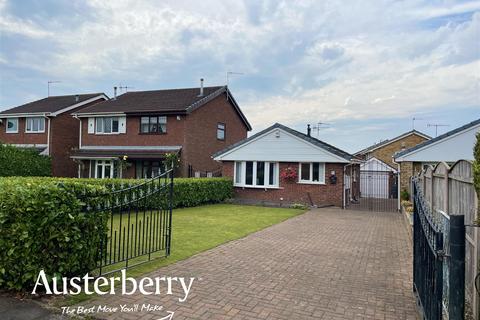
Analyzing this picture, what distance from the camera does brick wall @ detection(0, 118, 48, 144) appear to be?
92.5ft

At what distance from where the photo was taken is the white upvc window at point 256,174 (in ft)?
68.4

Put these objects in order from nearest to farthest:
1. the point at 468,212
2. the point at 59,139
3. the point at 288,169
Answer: the point at 468,212
the point at 288,169
the point at 59,139

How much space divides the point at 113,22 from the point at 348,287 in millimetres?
13104

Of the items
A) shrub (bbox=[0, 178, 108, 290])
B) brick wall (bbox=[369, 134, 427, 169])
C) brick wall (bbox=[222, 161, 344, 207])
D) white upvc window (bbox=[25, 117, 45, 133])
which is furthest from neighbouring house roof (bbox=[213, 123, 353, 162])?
brick wall (bbox=[369, 134, 427, 169])

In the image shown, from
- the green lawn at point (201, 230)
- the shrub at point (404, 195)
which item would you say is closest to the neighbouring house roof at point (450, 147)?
the shrub at point (404, 195)

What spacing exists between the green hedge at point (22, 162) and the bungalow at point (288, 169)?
13.5 meters

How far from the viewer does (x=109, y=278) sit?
581 centimetres

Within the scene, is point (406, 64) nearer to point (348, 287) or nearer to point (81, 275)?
point (348, 287)

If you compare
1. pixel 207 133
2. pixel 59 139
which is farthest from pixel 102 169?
pixel 207 133

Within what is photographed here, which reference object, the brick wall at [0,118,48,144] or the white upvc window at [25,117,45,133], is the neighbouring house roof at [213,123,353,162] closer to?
the brick wall at [0,118,48,144]

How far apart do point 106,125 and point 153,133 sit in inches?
177

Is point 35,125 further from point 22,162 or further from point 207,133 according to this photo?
point 207,133

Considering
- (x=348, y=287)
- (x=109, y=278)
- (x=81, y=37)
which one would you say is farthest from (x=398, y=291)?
(x=81, y=37)

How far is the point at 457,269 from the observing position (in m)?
2.56
